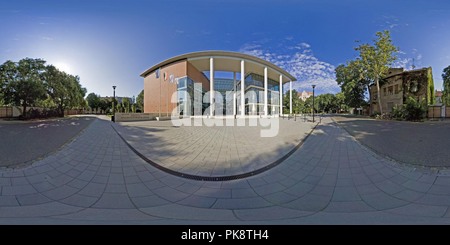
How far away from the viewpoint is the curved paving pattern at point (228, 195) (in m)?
2.87

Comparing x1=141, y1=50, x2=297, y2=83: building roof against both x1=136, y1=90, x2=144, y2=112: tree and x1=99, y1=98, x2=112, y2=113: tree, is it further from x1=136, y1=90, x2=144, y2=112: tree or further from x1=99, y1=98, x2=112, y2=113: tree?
x1=99, y1=98, x2=112, y2=113: tree

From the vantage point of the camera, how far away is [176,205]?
3219mm

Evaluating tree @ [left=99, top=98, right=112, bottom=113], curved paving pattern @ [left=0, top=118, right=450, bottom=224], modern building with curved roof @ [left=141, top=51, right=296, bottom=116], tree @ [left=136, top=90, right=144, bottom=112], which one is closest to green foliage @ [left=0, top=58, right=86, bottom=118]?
modern building with curved roof @ [left=141, top=51, right=296, bottom=116]

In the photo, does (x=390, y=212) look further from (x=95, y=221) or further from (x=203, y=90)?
(x=203, y=90)

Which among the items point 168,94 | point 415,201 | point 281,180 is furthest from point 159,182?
point 168,94

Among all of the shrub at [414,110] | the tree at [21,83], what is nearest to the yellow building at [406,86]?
the shrub at [414,110]

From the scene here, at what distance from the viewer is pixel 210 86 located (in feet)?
99.9

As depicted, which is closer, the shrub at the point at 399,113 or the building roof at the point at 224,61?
the shrub at the point at 399,113

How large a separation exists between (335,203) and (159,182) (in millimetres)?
3146

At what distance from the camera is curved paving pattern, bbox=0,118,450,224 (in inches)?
113

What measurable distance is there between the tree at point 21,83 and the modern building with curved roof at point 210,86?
15409mm

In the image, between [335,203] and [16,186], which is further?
[16,186]

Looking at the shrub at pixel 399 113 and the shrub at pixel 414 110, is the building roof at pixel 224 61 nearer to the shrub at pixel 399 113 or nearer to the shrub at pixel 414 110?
the shrub at pixel 399 113

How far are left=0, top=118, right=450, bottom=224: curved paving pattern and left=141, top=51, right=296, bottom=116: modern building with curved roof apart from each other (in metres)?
25.3
